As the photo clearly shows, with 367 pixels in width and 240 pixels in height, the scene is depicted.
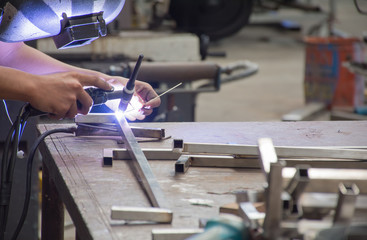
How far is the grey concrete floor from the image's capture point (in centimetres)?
506

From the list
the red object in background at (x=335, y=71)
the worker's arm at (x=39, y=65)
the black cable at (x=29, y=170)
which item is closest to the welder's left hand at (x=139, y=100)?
the worker's arm at (x=39, y=65)

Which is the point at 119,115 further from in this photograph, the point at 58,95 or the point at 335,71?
the point at 335,71

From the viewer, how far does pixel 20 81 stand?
123 cm

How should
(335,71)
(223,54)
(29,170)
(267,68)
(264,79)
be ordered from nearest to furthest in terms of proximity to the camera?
(29,170) < (223,54) < (335,71) < (264,79) < (267,68)

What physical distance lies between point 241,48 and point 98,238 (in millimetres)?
7464

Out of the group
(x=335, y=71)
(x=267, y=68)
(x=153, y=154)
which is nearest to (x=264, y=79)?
(x=267, y=68)

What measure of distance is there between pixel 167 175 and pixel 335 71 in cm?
384

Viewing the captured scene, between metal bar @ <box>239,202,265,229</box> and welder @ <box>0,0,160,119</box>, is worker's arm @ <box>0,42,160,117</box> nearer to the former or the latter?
welder @ <box>0,0,160,119</box>

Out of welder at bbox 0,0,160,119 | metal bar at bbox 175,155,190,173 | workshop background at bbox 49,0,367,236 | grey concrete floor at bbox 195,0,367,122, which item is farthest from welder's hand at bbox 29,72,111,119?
grey concrete floor at bbox 195,0,367,122

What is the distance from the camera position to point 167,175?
47.9 inches

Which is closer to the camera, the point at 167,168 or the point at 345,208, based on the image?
the point at 345,208

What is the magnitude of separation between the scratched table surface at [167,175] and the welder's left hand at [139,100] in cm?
9

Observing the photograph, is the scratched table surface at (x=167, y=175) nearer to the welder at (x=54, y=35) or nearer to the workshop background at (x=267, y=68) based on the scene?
the welder at (x=54, y=35)

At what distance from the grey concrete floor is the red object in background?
0.37m
